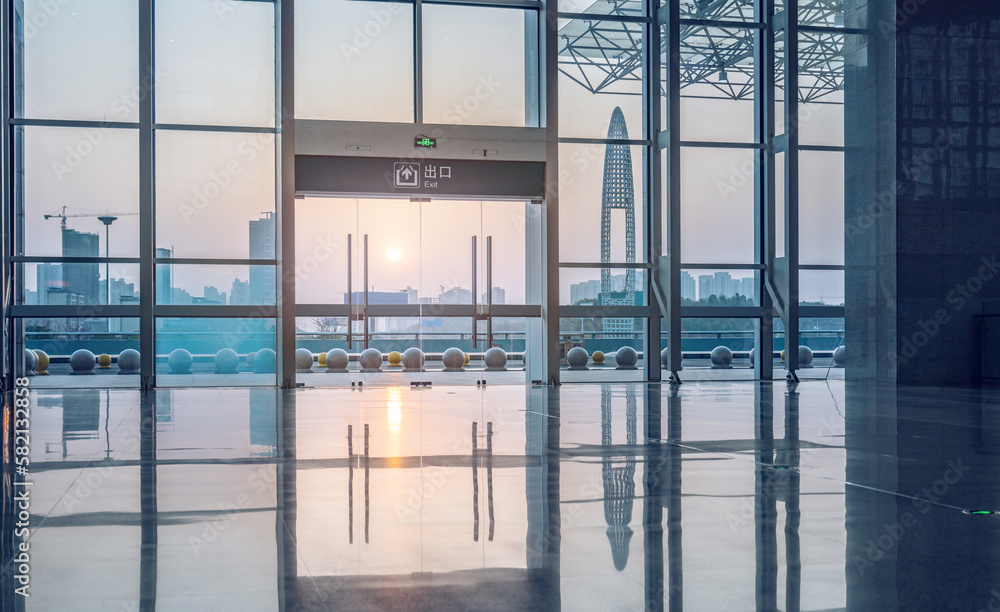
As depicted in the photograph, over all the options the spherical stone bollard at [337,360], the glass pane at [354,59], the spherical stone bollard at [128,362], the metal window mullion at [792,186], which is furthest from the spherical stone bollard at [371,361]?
the metal window mullion at [792,186]

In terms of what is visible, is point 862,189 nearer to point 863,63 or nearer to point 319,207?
point 863,63

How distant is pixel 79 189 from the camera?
14.4 m

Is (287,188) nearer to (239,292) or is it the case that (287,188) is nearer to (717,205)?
(239,292)

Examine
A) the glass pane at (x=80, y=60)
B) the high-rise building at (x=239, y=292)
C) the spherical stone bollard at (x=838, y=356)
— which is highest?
the glass pane at (x=80, y=60)

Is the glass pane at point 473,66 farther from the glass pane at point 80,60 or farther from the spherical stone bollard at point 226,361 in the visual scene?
the spherical stone bollard at point 226,361

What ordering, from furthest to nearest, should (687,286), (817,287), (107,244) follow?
(817,287) < (687,286) < (107,244)

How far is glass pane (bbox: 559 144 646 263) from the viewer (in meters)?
15.9

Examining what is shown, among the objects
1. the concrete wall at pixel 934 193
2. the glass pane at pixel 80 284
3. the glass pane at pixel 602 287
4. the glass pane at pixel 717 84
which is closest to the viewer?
the glass pane at pixel 80 284

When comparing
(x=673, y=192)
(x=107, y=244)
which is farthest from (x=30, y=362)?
(x=673, y=192)

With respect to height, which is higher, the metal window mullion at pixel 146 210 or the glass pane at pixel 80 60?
the glass pane at pixel 80 60

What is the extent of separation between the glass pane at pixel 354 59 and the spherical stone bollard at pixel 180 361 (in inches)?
178

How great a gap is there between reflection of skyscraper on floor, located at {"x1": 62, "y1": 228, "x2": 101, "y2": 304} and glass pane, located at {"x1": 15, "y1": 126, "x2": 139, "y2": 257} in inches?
0.6

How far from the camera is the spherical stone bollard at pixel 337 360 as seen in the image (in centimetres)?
1523

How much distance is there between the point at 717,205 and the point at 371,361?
6.90 m
